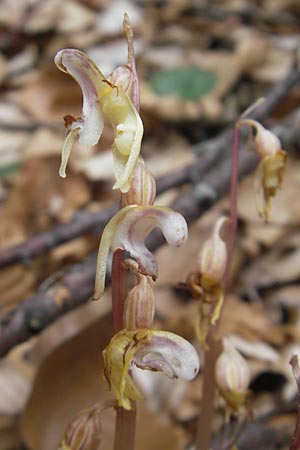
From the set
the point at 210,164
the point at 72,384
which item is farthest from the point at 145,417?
the point at 210,164

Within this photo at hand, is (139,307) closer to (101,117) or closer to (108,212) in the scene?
(101,117)

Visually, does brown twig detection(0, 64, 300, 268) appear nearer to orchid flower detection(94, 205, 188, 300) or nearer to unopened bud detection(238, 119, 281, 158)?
unopened bud detection(238, 119, 281, 158)

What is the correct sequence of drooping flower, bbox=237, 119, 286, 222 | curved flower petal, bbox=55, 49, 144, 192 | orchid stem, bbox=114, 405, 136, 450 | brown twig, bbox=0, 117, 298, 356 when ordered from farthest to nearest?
1. brown twig, bbox=0, 117, 298, 356
2. drooping flower, bbox=237, 119, 286, 222
3. orchid stem, bbox=114, 405, 136, 450
4. curved flower petal, bbox=55, 49, 144, 192

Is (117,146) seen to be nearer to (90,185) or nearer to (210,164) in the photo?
(210,164)

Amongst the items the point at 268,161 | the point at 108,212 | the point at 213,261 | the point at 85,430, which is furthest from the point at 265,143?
the point at 108,212

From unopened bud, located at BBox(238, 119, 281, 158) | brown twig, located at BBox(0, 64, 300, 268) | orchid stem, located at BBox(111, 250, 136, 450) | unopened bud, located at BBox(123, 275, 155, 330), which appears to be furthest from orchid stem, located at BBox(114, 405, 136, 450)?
brown twig, located at BBox(0, 64, 300, 268)

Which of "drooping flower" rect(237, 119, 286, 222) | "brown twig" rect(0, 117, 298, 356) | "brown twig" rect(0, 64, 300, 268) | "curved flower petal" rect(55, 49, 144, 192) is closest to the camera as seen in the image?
"curved flower petal" rect(55, 49, 144, 192)

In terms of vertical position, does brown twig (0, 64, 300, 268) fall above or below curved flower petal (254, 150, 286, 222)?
above
